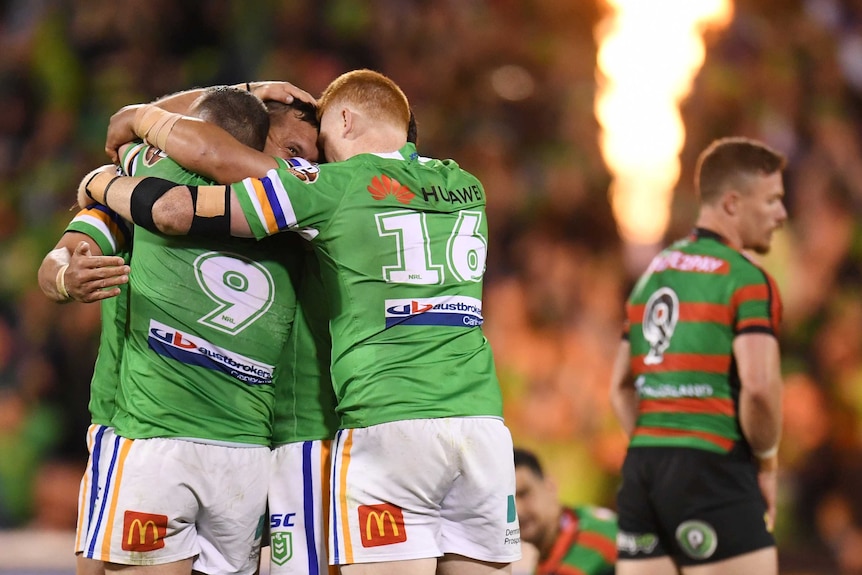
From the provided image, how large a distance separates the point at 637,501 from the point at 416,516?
1.66m

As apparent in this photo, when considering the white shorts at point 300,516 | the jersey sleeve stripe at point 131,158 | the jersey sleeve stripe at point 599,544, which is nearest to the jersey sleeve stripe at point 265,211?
the jersey sleeve stripe at point 131,158

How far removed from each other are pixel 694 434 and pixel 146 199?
2.38 m

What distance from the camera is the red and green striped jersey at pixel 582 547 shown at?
4.71 m

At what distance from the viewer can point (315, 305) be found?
317cm

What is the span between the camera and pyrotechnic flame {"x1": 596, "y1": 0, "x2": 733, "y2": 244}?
28.8 ft

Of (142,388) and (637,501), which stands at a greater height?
(142,388)

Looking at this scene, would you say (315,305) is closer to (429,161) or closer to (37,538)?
(429,161)

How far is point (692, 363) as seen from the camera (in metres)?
4.07

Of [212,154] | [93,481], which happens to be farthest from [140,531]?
[212,154]

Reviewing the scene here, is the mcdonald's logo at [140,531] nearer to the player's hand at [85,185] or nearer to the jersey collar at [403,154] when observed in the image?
the player's hand at [85,185]

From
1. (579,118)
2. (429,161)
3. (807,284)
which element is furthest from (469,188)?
(579,118)

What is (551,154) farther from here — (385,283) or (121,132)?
(385,283)

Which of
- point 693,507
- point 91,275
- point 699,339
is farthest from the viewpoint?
point 699,339

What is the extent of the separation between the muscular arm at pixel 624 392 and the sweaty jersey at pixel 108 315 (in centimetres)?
232
